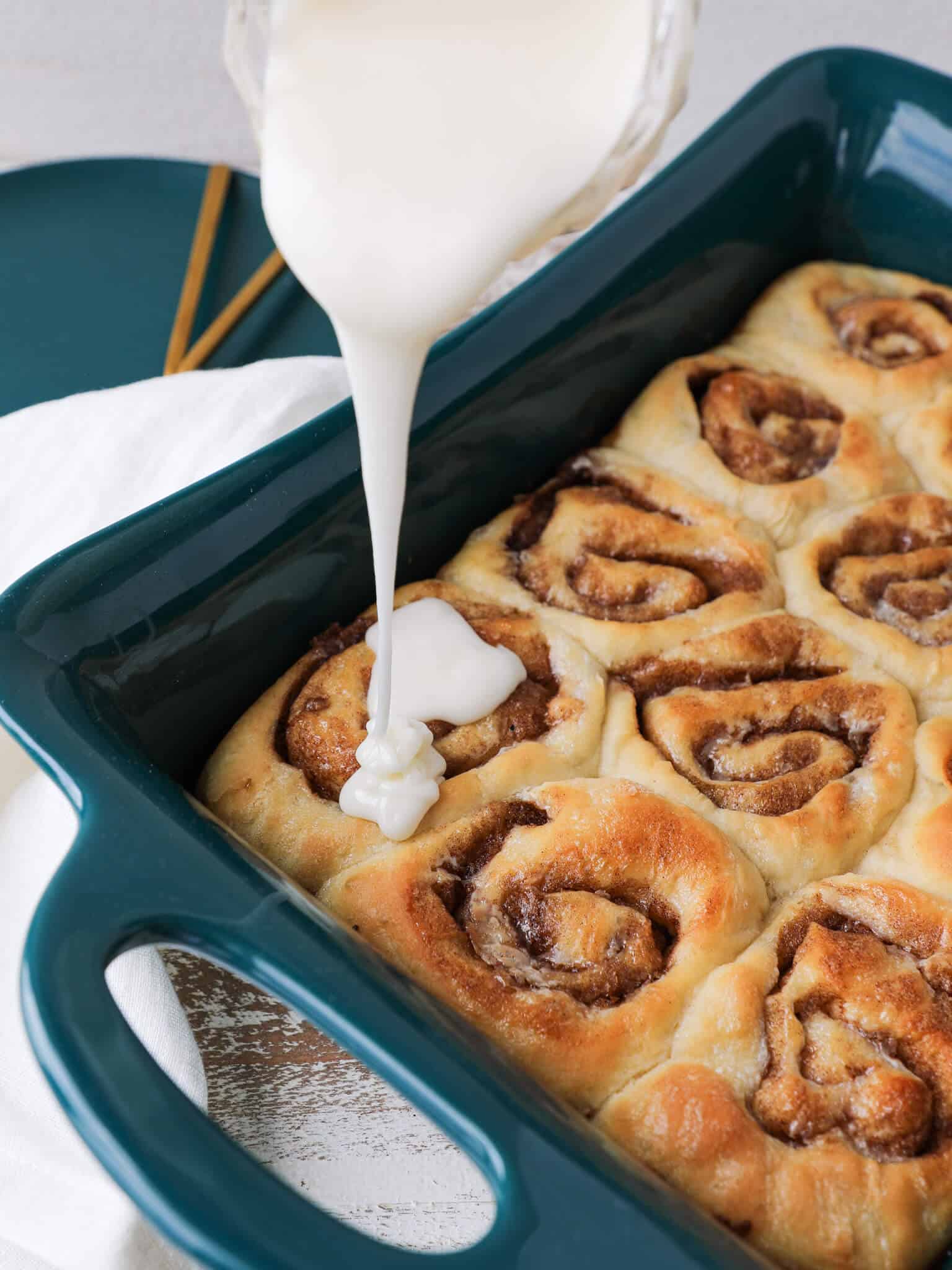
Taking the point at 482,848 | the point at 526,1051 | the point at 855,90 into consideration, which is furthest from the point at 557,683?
the point at 855,90

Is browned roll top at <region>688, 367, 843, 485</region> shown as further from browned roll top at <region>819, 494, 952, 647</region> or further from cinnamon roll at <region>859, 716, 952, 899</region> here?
cinnamon roll at <region>859, 716, 952, 899</region>

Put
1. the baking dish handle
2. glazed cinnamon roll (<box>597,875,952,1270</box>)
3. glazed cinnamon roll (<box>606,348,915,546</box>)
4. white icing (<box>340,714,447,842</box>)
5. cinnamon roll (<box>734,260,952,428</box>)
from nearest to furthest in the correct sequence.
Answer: the baking dish handle < glazed cinnamon roll (<box>597,875,952,1270</box>) < white icing (<box>340,714,447,842</box>) < glazed cinnamon roll (<box>606,348,915,546</box>) < cinnamon roll (<box>734,260,952,428</box>)

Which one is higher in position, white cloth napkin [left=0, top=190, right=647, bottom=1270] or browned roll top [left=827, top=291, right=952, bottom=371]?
browned roll top [left=827, top=291, right=952, bottom=371]

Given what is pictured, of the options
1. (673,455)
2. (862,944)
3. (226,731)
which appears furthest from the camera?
(673,455)

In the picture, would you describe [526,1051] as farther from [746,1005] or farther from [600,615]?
[600,615]

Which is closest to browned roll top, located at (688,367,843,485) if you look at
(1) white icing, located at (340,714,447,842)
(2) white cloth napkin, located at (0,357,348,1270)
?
(2) white cloth napkin, located at (0,357,348,1270)

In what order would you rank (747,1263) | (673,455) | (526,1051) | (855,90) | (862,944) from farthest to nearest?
(855,90)
(673,455)
(862,944)
(526,1051)
(747,1263)

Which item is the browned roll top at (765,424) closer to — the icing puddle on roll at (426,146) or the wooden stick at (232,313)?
the icing puddle on roll at (426,146)

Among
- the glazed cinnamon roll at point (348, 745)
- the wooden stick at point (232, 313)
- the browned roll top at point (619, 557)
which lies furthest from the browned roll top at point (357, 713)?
the wooden stick at point (232, 313)
